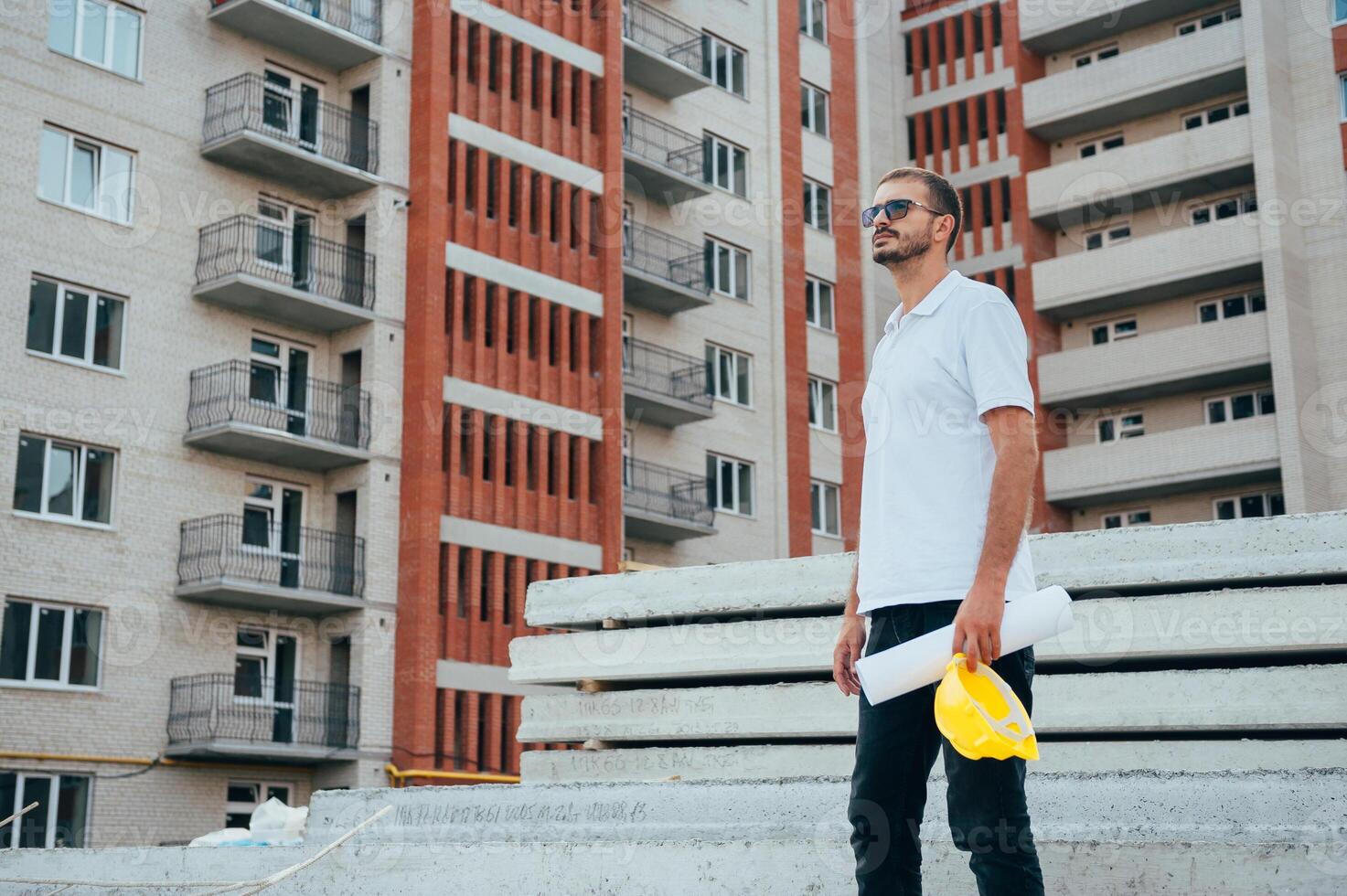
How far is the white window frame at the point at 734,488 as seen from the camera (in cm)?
4106

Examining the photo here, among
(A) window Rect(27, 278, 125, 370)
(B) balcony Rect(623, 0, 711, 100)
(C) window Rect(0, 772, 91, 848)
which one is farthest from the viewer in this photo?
(B) balcony Rect(623, 0, 711, 100)

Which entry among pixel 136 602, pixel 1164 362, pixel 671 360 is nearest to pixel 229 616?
pixel 136 602

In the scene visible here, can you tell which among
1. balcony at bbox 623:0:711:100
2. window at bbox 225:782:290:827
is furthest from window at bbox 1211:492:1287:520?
window at bbox 225:782:290:827

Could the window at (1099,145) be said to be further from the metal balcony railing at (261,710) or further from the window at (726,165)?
the metal balcony railing at (261,710)

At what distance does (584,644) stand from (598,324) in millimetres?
28195

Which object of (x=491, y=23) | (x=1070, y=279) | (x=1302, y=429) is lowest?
(x=1302, y=429)

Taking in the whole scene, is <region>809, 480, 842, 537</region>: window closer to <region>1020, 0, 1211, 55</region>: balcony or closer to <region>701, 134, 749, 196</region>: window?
<region>701, 134, 749, 196</region>: window

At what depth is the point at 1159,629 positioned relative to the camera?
7.74m

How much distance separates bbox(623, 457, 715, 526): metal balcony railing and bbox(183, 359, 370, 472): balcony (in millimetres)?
7403

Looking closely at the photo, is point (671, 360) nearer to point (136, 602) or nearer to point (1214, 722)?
point (136, 602)

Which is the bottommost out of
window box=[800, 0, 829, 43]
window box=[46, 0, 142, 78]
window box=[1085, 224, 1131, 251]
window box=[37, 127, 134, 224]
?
window box=[37, 127, 134, 224]

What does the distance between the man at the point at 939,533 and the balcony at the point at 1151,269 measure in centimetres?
3948

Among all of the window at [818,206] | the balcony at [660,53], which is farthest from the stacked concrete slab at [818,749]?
the window at [818,206]

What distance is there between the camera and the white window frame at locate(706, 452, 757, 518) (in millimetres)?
41062
